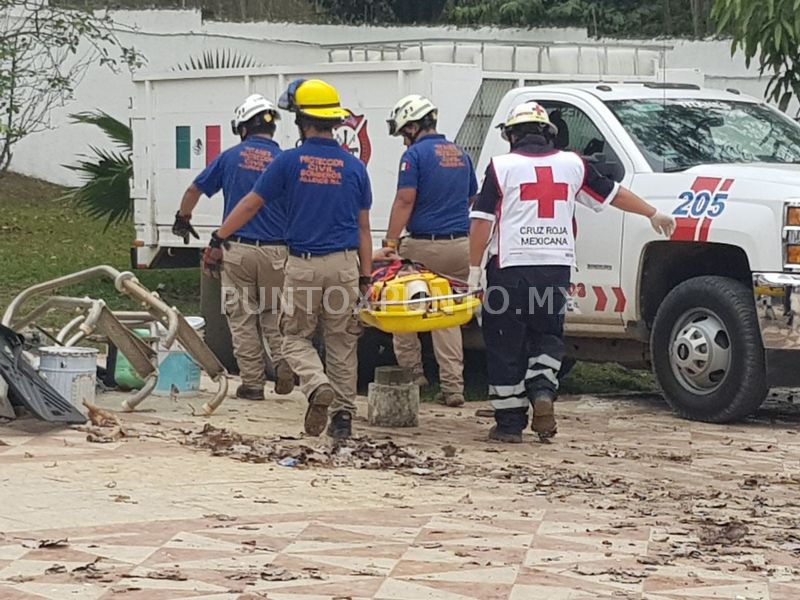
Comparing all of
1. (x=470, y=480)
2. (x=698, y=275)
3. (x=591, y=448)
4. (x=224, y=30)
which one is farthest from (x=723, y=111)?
(x=224, y=30)

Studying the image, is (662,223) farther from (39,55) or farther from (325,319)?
(39,55)

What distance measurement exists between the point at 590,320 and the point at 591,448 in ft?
5.14

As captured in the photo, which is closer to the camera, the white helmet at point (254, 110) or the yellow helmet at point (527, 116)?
the yellow helmet at point (527, 116)

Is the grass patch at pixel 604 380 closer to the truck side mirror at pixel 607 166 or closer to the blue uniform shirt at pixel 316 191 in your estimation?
the truck side mirror at pixel 607 166

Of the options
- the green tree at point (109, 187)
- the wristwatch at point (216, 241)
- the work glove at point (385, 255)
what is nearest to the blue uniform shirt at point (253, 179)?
the wristwatch at point (216, 241)

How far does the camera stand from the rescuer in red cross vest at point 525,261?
935cm

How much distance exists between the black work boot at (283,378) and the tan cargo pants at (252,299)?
0.12 metres

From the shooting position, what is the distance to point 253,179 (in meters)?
10.6

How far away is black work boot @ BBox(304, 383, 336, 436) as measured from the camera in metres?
9.02

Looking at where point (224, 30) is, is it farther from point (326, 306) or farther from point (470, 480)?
point (470, 480)

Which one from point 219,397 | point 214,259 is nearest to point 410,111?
point 214,259

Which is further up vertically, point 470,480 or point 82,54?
point 82,54

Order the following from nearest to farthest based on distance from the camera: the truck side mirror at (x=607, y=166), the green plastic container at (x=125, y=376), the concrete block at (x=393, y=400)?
the concrete block at (x=393, y=400)
the truck side mirror at (x=607, y=166)
the green plastic container at (x=125, y=376)

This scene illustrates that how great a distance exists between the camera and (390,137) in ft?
38.0
